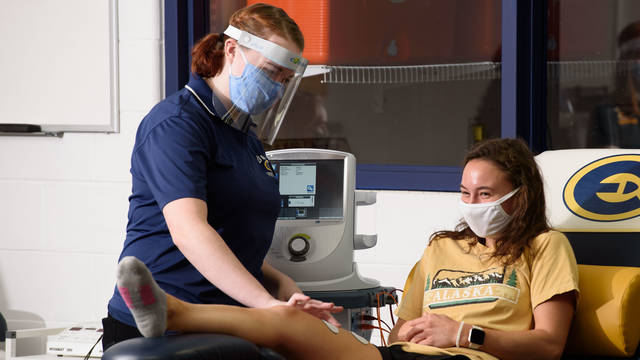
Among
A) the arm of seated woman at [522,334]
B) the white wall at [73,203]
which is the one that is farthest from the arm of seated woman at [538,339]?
the white wall at [73,203]

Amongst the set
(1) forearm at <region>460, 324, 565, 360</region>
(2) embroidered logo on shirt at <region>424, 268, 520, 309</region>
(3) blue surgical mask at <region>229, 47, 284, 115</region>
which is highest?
(3) blue surgical mask at <region>229, 47, 284, 115</region>

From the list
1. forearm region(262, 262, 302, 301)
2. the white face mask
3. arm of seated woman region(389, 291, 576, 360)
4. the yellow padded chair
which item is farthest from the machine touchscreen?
the yellow padded chair

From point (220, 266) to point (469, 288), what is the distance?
69 cm

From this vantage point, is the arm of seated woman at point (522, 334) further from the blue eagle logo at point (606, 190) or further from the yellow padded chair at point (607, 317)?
the blue eagle logo at point (606, 190)

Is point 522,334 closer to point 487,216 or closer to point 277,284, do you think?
point 487,216

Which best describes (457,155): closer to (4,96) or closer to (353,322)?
(353,322)

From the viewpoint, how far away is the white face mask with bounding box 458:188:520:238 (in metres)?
1.80

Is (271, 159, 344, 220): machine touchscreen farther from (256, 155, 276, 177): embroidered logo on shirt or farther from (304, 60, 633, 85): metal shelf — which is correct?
(304, 60, 633, 85): metal shelf

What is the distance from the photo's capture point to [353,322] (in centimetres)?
201

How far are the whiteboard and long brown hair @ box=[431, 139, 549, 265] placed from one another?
176 cm

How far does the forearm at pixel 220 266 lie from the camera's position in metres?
1.41

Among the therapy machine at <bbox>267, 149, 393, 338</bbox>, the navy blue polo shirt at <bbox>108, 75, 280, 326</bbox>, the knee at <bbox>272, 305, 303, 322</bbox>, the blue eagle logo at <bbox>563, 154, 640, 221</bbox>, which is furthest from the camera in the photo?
the therapy machine at <bbox>267, 149, 393, 338</bbox>

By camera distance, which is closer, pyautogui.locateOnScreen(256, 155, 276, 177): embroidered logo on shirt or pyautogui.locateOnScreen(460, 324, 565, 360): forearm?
pyautogui.locateOnScreen(460, 324, 565, 360): forearm

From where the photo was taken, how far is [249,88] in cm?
163
